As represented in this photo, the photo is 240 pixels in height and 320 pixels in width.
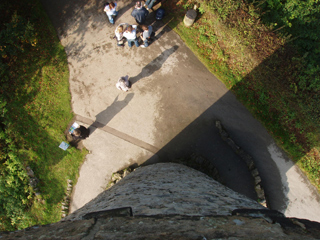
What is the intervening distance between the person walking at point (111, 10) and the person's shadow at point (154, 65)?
2571mm

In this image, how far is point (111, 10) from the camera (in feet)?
26.8

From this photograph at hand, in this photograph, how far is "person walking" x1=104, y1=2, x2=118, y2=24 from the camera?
8000mm

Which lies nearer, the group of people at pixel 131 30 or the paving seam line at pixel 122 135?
the group of people at pixel 131 30

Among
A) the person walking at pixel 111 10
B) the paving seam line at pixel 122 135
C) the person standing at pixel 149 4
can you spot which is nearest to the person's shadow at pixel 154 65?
the person standing at pixel 149 4

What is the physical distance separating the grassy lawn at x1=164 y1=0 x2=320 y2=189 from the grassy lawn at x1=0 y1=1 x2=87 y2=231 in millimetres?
7459

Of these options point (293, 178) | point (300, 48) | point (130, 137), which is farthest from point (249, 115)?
point (130, 137)

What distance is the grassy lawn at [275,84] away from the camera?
780cm

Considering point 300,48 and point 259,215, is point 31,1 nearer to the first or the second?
point 259,215

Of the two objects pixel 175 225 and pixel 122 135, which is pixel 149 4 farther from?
pixel 175 225

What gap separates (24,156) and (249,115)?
993 centimetres

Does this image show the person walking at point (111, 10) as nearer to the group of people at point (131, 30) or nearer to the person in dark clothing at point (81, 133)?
the group of people at point (131, 30)

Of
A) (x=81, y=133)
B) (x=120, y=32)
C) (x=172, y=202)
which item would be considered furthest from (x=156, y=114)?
(x=172, y=202)

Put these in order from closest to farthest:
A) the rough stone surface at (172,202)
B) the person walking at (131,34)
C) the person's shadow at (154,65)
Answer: the rough stone surface at (172,202)
the person walking at (131,34)
the person's shadow at (154,65)

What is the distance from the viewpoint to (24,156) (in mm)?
8586
